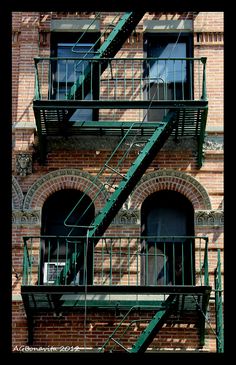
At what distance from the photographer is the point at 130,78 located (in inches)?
767

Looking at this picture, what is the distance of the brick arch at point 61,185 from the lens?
1853 cm

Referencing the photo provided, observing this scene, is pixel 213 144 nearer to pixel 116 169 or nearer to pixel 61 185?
pixel 116 169

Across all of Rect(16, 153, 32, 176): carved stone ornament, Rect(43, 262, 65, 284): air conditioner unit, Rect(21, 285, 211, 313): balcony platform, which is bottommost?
Rect(21, 285, 211, 313): balcony platform

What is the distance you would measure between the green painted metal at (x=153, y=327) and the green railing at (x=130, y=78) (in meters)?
4.30

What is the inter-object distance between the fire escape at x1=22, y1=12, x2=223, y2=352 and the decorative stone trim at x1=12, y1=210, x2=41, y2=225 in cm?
33

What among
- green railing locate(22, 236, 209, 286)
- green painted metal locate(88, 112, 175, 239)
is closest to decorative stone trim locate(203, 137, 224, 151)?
green painted metal locate(88, 112, 175, 239)

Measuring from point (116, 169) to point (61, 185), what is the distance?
1.03 meters

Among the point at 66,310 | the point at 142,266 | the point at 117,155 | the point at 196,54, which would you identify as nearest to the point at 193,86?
the point at 196,54

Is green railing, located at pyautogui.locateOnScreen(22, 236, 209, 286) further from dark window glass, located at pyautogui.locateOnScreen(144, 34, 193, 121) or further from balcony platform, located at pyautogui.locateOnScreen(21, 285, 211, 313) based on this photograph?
dark window glass, located at pyautogui.locateOnScreen(144, 34, 193, 121)

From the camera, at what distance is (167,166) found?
1881 centimetres

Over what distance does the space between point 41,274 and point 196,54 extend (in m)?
5.17

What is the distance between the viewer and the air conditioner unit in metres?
17.9

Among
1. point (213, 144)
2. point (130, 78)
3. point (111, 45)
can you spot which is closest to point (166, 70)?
point (130, 78)

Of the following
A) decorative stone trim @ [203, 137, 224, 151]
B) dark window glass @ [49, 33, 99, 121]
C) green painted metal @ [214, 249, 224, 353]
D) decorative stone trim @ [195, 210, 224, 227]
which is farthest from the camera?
dark window glass @ [49, 33, 99, 121]
